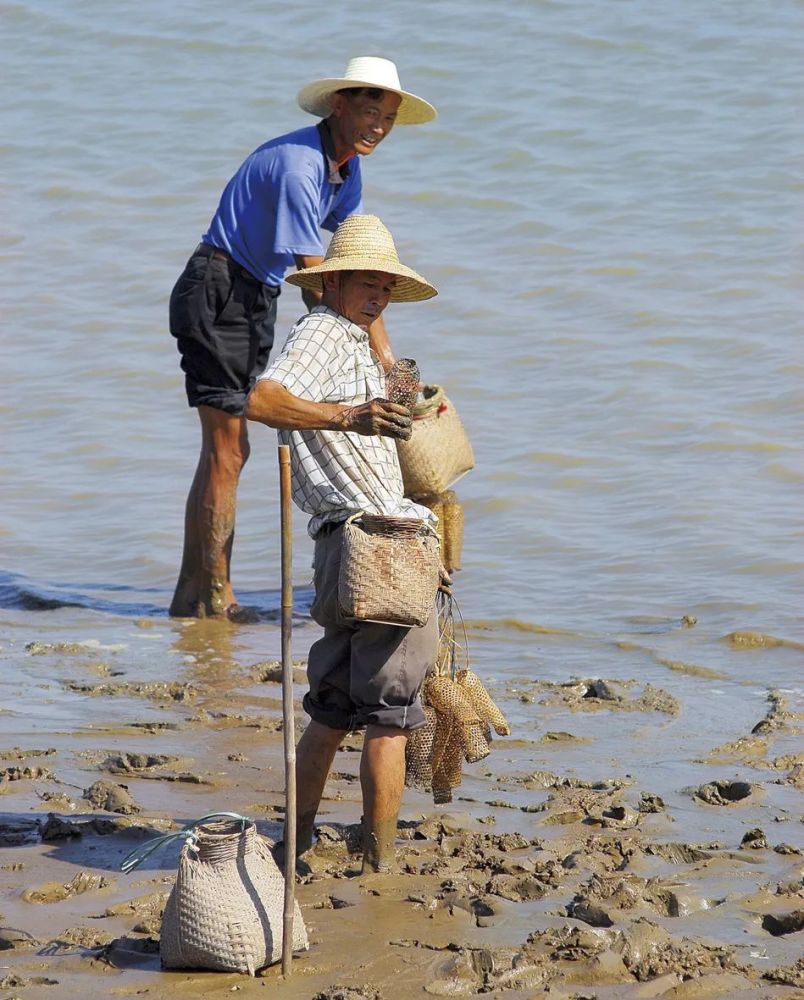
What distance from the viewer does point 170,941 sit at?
11.8 ft

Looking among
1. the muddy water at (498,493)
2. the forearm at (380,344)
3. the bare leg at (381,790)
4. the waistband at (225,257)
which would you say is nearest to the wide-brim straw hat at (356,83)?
the waistband at (225,257)

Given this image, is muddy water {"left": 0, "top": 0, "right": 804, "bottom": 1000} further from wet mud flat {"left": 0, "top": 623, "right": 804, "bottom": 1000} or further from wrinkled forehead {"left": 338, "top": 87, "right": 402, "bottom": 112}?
wrinkled forehead {"left": 338, "top": 87, "right": 402, "bottom": 112}

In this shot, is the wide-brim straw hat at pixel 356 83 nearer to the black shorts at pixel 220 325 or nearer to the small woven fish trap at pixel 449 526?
the black shorts at pixel 220 325

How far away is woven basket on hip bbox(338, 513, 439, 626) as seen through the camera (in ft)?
13.2

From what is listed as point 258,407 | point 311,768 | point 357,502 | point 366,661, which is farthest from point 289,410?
point 311,768

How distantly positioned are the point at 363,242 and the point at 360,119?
5.16ft

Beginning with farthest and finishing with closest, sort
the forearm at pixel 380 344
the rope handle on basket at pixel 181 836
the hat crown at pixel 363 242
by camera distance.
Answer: the forearm at pixel 380 344, the hat crown at pixel 363 242, the rope handle on basket at pixel 181 836

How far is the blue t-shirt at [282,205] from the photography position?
5586 mm

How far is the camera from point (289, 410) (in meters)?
3.89

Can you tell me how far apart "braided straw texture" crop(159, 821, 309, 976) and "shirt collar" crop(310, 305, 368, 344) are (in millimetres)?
1256

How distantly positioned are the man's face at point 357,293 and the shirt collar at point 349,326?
0.6 inches

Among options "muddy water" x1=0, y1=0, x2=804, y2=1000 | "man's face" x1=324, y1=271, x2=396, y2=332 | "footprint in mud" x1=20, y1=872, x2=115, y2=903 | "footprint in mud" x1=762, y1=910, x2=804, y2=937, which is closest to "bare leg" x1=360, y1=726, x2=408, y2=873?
"muddy water" x1=0, y1=0, x2=804, y2=1000

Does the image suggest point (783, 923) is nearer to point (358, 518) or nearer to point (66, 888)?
point (358, 518)

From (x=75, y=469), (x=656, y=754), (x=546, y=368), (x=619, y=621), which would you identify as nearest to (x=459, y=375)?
(x=546, y=368)
